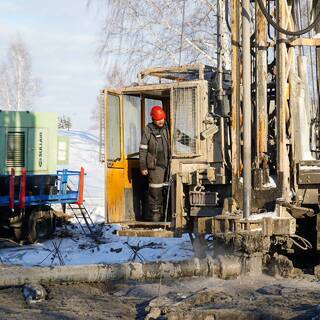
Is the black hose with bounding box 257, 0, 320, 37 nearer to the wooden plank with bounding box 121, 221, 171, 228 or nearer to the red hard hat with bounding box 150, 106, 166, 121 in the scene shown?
the red hard hat with bounding box 150, 106, 166, 121

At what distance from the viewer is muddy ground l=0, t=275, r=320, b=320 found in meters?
6.61

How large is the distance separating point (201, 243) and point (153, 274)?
1.87 metres

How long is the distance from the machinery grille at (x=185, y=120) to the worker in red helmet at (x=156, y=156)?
15.1 inches

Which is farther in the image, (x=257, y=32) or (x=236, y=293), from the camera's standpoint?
(x=257, y=32)

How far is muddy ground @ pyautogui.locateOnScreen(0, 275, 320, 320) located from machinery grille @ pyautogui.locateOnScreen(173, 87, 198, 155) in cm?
258

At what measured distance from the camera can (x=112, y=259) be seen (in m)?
12.6

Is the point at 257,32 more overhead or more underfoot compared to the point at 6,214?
more overhead

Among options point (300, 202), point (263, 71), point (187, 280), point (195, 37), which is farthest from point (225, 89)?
point (195, 37)

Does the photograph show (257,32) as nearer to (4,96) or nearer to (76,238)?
(76,238)

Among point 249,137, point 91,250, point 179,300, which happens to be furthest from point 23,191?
point 179,300

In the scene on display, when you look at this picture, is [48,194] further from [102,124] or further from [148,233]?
[148,233]

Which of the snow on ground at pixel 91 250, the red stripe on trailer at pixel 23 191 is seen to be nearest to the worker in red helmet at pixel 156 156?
the snow on ground at pixel 91 250

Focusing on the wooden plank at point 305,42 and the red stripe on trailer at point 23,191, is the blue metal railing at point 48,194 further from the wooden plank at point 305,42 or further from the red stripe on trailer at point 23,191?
the wooden plank at point 305,42

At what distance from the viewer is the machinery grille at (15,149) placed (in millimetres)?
17594
